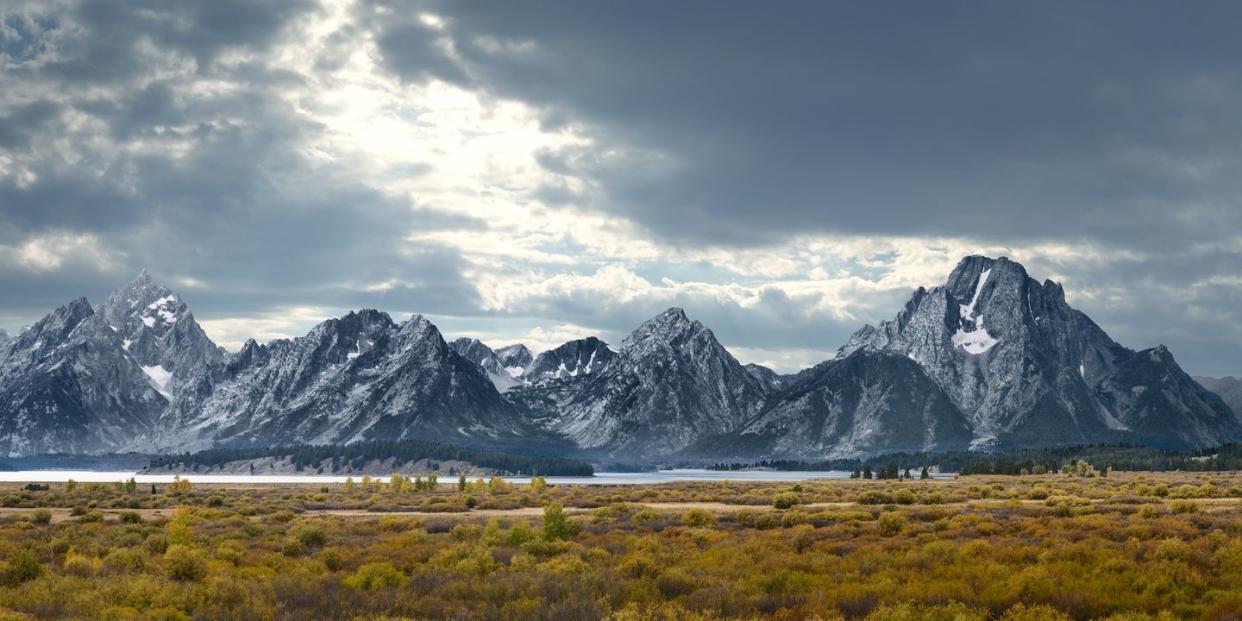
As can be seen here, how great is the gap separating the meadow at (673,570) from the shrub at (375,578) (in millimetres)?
98

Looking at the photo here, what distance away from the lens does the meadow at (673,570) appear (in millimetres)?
26844

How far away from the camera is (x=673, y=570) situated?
32688mm

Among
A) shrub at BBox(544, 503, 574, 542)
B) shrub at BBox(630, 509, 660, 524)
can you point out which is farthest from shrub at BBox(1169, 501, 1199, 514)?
shrub at BBox(544, 503, 574, 542)

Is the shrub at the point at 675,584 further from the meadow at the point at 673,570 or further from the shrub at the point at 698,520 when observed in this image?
the shrub at the point at 698,520

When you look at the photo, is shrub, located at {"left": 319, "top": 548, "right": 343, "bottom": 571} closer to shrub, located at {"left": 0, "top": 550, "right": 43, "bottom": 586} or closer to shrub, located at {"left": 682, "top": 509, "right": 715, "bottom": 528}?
shrub, located at {"left": 0, "top": 550, "right": 43, "bottom": 586}

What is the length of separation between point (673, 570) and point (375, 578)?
35.9 ft

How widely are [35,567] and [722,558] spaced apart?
2795cm

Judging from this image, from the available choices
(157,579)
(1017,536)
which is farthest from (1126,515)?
(157,579)

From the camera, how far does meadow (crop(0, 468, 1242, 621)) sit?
2684 cm

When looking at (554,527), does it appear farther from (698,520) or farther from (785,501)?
(785,501)

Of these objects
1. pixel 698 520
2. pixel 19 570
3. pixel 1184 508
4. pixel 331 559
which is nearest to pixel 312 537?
pixel 331 559

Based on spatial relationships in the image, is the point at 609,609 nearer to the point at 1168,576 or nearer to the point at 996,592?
the point at 996,592

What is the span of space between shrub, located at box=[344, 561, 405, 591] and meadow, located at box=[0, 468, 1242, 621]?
0.10 metres

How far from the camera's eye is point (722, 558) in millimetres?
36438
